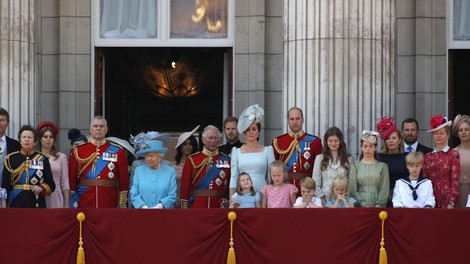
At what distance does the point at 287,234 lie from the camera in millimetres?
16109

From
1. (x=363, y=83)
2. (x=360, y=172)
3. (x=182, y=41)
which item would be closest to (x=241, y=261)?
(x=360, y=172)

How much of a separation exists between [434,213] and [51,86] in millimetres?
6717

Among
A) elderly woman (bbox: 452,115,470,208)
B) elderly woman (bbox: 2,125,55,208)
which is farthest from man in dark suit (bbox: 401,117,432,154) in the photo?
elderly woman (bbox: 2,125,55,208)

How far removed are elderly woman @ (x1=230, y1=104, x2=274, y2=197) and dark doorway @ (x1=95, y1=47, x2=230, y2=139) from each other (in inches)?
172

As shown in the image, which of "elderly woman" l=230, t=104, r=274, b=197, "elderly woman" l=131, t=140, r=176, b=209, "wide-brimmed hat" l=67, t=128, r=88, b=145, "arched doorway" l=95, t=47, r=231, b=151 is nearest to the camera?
"elderly woman" l=131, t=140, r=176, b=209

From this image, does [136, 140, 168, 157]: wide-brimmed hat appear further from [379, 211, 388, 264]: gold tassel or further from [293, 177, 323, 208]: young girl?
[379, 211, 388, 264]: gold tassel

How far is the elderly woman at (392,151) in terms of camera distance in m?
16.9

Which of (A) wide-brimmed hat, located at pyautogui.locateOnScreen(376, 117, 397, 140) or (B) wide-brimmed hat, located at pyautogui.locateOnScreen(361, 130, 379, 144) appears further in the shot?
(A) wide-brimmed hat, located at pyautogui.locateOnScreen(376, 117, 397, 140)

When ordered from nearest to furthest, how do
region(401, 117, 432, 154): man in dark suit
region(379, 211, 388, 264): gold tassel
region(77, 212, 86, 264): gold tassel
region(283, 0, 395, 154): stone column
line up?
region(379, 211, 388, 264): gold tassel < region(77, 212, 86, 264): gold tassel < region(401, 117, 432, 154): man in dark suit < region(283, 0, 395, 154): stone column

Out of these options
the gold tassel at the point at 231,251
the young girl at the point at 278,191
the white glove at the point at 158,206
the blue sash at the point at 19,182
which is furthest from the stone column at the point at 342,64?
the blue sash at the point at 19,182

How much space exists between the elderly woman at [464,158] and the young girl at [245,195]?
2.35 meters

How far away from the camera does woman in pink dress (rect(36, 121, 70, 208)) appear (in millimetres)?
17125

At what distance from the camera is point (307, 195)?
54.0ft

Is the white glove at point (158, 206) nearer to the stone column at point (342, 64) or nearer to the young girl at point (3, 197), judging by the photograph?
the young girl at point (3, 197)
